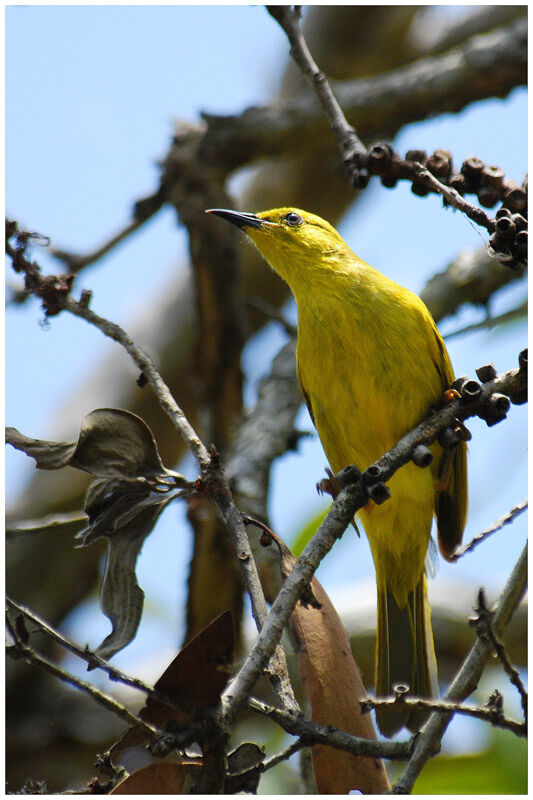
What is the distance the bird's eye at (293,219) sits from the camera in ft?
12.3

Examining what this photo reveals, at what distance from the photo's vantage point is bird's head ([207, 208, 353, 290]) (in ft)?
11.6

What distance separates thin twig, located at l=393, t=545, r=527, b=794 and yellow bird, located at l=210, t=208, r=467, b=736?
3.43ft

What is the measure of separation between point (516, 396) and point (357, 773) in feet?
3.59

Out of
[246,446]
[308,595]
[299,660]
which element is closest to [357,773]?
[299,660]

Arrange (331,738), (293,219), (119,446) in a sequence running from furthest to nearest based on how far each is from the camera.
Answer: (293,219), (119,446), (331,738)

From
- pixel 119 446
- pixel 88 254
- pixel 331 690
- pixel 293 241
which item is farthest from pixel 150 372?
pixel 88 254

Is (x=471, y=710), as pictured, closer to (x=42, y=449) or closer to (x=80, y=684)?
(x=80, y=684)

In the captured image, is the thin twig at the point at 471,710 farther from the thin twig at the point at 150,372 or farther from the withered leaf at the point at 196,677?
the thin twig at the point at 150,372

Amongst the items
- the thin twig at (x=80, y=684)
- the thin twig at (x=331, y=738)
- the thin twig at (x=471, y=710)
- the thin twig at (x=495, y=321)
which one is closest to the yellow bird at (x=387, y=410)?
the thin twig at (x=495, y=321)

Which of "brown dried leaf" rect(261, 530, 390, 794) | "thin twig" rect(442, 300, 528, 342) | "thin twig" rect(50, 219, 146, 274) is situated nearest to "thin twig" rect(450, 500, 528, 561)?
"brown dried leaf" rect(261, 530, 390, 794)

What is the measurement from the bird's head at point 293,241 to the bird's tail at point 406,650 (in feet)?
4.67

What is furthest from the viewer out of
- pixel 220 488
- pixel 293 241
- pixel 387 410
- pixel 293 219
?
pixel 293 219

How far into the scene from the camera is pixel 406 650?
3166mm

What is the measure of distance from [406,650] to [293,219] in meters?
1.99
